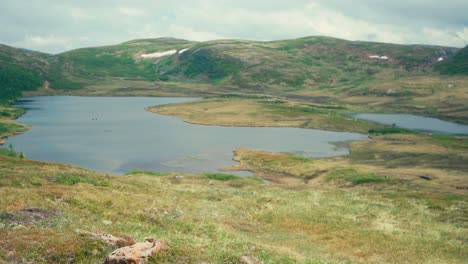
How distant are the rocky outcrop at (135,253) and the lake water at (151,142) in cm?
7198

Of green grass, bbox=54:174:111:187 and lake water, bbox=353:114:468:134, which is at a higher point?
green grass, bbox=54:174:111:187

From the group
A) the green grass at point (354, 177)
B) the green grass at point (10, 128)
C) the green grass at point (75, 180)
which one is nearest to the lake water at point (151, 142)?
the green grass at point (10, 128)

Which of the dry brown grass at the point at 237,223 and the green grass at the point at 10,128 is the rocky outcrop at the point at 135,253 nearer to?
the dry brown grass at the point at 237,223

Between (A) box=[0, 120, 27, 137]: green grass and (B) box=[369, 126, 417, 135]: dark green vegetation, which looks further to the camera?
(B) box=[369, 126, 417, 135]: dark green vegetation

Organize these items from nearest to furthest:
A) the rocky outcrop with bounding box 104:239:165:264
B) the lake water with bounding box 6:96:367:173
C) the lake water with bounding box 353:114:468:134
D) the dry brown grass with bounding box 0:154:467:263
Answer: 1. the rocky outcrop with bounding box 104:239:165:264
2. the dry brown grass with bounding box 0:154:467:263
3. the lake water with bounding box 6:96:367:173
4. the lake water with bounding box 353:114:468:134

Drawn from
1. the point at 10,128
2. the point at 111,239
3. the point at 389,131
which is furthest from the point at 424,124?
the point at 111,239

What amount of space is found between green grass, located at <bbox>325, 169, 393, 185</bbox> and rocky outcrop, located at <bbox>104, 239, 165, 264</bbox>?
60488mm

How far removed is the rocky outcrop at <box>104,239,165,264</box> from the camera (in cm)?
2038

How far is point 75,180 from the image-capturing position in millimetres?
49719

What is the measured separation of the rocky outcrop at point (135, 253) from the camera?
66.8ft

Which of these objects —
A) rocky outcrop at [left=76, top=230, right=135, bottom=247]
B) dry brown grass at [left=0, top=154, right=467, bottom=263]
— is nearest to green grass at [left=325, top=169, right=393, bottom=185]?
dry brown grass at [left=0, top=154, right=467, bottom=263]

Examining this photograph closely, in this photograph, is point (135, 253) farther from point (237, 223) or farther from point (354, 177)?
point (354, 177)

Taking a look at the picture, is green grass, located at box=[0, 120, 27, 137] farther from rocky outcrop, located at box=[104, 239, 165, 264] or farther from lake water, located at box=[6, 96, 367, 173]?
rocky outcrop, located at box=[104, 239, 165, 264]

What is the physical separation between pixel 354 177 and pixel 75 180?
5072 centimetres
